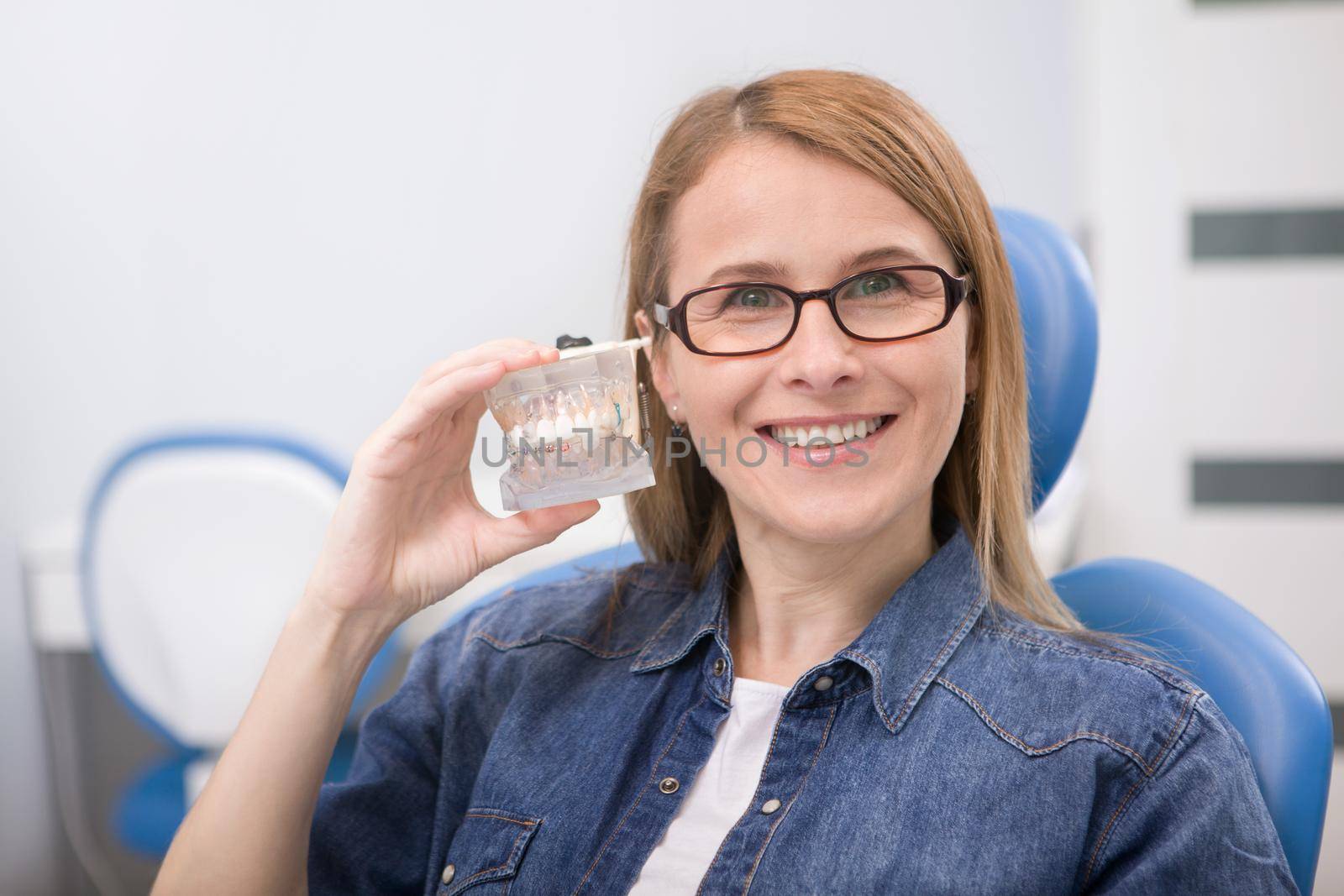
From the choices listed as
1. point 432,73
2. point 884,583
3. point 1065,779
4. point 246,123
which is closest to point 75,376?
point 246,123

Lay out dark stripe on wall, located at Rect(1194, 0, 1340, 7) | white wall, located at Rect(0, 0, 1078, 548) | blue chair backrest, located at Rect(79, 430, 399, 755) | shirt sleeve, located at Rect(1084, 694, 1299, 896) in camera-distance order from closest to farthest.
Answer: shirt sleeve, located at Rect(1084, 694, 1299, 896)
blue chair backrest, located at Rect(79, 430, 399, 755)
white wall, located at Rect(0, 0, 1078, 548)
dark stripe on wall, located at Rect(1194, 0, 1340, 7)

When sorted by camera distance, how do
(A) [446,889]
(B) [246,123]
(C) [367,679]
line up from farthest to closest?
(B) [246,123] → (C) [367,679] → (A) [446,889]

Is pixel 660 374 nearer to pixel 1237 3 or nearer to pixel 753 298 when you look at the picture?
pixel 753 298

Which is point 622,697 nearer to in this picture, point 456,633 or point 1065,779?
point 456,633

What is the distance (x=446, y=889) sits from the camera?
40.0 inches

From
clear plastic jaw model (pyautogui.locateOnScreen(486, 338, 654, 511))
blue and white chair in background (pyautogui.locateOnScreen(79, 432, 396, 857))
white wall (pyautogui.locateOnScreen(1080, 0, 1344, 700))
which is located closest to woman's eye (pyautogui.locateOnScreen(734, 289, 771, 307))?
clear plastic jaw model (pyautogui.locateOnScreen(486, 338, 654, 511))

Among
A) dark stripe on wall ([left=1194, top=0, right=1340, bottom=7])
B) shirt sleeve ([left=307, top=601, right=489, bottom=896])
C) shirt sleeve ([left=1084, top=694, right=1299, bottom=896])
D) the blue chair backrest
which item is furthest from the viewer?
dark stripe on wall ([left=1194, top=0, right=1340, bottom=7])

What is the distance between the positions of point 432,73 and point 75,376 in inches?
37.7

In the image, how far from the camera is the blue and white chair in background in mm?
1659

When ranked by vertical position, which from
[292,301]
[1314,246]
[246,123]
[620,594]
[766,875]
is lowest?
[766,875]

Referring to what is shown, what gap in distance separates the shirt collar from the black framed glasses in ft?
0.81

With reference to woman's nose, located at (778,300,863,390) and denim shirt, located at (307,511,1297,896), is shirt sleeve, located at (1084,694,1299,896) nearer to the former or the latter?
denim shirt, located at (307,511,1297,896)

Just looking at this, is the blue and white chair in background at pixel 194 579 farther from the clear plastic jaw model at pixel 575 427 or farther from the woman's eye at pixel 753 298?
the woman's eye at pixel 753 298

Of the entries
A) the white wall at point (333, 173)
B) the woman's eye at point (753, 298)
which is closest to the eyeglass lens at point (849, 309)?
the woman's eye at point (753, 298)
